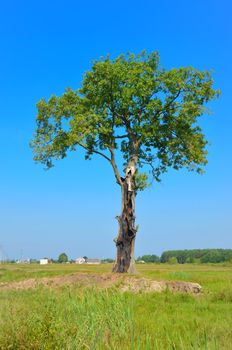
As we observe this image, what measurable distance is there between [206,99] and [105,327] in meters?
24.2

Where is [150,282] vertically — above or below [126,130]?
below

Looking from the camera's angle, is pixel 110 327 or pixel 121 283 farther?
pixel 121 283

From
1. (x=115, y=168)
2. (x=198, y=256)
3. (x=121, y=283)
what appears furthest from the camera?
(x=198, y=256)

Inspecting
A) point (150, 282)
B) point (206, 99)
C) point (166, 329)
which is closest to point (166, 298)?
point (150, 282)

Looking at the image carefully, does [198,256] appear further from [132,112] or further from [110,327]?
[110,327]

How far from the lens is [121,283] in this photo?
18094 mm

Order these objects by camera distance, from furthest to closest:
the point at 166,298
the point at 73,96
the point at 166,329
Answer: the point at 73,96
the point at 166,298
the point at 166,329

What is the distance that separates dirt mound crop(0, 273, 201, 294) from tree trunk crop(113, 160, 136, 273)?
25.3 ft

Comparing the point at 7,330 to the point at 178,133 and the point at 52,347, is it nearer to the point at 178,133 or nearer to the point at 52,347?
the point at 52,347

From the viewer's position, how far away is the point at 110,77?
28.3 meters

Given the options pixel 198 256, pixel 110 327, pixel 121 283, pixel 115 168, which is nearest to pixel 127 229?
pixel 115 168

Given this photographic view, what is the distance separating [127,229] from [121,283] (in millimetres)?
9551

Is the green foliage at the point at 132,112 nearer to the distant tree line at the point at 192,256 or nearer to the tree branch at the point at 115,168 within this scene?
the tree branch at the point at 115,168

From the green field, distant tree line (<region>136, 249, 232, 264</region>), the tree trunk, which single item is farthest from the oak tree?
distant tree line (<region>136, 249, 232, 264</region>)
